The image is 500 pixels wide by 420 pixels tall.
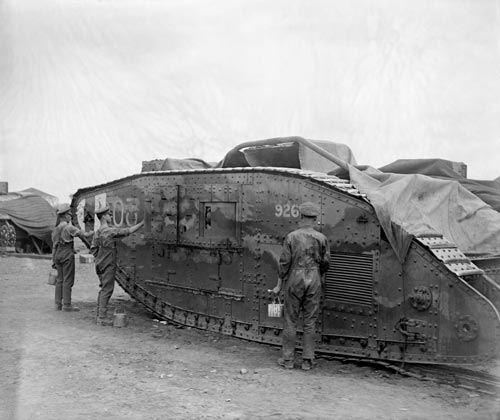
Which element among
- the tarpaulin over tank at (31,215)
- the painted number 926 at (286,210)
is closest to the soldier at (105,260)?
the painted number 926 at (286,210)

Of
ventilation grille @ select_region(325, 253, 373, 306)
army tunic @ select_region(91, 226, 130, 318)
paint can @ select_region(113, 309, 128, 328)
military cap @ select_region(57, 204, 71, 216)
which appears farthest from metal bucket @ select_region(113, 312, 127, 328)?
ventilation grille @ select_region(325, 253, 373, 306)

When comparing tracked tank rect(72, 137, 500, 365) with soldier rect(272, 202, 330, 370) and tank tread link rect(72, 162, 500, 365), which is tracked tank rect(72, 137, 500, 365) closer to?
tank tread link rect(72, 162, 500, 365)

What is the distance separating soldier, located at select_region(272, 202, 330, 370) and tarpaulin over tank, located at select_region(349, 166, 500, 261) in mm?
794

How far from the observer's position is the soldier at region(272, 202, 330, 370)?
23.4 ft

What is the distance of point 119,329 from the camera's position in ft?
30.5

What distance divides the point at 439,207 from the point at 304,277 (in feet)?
6.68

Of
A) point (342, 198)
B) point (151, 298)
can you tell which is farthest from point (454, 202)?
point (151, 298)

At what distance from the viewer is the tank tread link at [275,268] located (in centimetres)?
665

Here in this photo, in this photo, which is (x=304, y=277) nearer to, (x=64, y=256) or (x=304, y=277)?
(x=304, y=277)

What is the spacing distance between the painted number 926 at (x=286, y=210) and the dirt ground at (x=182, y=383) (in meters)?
1.81

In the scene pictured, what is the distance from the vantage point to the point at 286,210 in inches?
314

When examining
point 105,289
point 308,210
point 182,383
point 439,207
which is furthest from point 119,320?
point 439,207

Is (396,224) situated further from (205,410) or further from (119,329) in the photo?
(119,329)

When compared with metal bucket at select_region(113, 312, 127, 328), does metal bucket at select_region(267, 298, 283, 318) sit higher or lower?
higher
